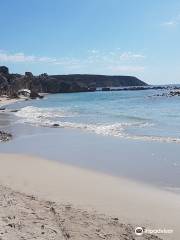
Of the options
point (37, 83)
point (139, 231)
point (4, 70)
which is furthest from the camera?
point (37, 83)

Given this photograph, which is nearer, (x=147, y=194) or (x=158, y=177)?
(x=147, y=194)

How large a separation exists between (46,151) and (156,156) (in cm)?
480

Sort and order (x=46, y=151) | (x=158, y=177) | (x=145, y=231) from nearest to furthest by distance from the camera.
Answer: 1. (x=145, y=231)
2. (x=158, y=177)
3. (x=46, y=151)

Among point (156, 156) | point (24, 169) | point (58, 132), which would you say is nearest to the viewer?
point (24, 169)

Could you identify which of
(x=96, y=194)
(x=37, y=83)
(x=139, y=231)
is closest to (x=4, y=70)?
(x=37, y=83)

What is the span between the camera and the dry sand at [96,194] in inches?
301

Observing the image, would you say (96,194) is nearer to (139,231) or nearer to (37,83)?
(139,231)

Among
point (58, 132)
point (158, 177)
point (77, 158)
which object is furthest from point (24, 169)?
point (58, 132)

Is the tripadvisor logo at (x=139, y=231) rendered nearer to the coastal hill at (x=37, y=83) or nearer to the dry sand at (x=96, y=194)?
the dry sand at (x=96, y=194)

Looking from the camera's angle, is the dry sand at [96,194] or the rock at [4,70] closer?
the dry sand at [96,194]

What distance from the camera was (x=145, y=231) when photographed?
6.97 m

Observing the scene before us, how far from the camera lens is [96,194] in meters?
9.55

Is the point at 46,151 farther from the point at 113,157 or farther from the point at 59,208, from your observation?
the point at 59,208

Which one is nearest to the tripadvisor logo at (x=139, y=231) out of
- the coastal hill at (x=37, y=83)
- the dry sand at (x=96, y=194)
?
the dry sand at (x=96, y=194)
